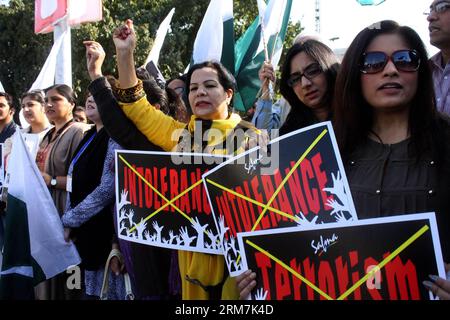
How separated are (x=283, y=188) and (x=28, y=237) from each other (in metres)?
1.75

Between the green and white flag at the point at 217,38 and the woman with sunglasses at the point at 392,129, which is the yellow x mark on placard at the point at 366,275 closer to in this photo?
the woman with sunglasses at the point at 392,129

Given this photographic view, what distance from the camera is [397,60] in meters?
1.65

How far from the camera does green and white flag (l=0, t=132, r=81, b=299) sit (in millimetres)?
2846

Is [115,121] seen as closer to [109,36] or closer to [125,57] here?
[125,57]

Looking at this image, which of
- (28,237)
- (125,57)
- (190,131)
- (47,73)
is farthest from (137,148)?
(47,73)

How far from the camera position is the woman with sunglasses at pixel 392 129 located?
151cm

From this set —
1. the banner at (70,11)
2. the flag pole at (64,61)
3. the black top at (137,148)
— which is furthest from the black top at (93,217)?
the banner at (70,11)

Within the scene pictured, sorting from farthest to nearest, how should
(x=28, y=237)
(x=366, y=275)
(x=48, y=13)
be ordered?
(x=48, y=13), (x=28, y=237), (x=366, y=275)

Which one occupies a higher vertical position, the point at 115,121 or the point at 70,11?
the point at 70,11

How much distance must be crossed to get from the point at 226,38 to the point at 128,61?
194 cm

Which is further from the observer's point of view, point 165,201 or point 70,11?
point 70,11

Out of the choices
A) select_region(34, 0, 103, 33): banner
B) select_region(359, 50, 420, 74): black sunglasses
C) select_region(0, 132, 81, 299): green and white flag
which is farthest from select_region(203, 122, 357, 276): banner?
select_region(34, 0, 103, 33): banner

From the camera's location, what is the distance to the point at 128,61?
2.54m

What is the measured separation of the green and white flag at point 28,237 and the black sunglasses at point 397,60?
2.02 metres
